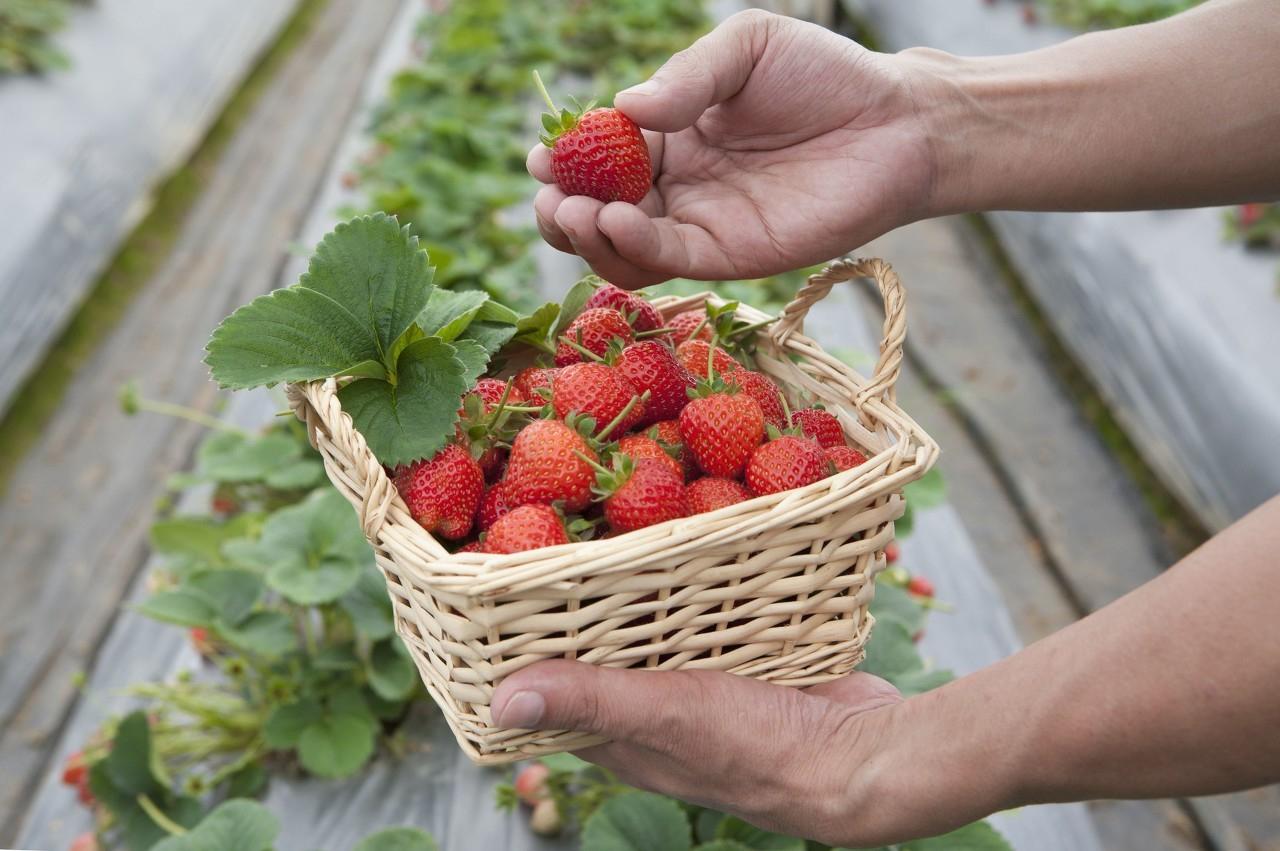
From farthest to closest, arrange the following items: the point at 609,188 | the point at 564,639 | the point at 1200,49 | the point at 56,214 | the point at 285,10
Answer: the point at 285,10, the point at 56,214, the point at 1200,49, the point at 609,188, the point at 564,639

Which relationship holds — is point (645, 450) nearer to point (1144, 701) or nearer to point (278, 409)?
point (1144, 701)

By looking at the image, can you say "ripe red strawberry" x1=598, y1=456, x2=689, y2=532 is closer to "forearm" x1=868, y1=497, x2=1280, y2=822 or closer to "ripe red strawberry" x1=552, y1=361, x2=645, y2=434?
"ripe red strawberry" x1=552, y1=361, x2=645, y2=434

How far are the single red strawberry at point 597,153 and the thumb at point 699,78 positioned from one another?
24 millimetres

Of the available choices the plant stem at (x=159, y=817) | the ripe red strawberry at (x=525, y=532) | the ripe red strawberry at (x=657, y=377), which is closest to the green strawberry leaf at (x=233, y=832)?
the plant stem at (x=159, y=817)

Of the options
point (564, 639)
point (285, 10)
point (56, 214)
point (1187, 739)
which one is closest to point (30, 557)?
point (56, 214)

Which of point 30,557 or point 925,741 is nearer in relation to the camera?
point 925,741

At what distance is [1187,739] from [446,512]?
64 centimetres

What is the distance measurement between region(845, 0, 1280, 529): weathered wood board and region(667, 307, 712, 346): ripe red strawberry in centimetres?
171

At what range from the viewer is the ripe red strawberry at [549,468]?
0.99m

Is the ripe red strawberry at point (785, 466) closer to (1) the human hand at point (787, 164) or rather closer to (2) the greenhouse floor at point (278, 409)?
(1) the human hand at point (787, 164)

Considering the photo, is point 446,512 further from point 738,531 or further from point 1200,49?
point 1200,49

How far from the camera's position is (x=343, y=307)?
3.43 feet

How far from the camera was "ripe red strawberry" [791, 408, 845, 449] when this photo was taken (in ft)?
3.70

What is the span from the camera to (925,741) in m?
0.94
